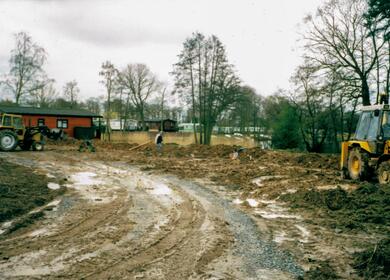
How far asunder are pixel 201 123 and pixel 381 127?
2840cm

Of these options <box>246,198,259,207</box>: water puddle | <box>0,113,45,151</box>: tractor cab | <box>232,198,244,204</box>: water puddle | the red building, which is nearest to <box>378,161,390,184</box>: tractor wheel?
<box>246,198,259,207</box>: water puddle

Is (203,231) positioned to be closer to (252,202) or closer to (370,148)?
(252,202)

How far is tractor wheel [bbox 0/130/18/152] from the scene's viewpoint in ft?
78.9

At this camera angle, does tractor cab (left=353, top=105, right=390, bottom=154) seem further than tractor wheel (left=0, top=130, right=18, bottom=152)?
No

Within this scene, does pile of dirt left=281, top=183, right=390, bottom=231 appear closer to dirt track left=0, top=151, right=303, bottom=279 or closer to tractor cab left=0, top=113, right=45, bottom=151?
dirt track left=0, top=151, right=303, bottom=279

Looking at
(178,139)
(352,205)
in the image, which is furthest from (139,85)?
(352,205)

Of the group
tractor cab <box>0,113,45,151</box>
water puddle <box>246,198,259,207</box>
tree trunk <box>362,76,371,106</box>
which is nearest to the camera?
water puddle <box>246,198,259,207</box>

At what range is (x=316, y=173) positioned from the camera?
56.9 ft

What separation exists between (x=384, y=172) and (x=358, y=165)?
5.76 feet

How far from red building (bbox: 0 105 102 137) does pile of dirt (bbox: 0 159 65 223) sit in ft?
87.9

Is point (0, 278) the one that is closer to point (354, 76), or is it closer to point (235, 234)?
point (235, 234)

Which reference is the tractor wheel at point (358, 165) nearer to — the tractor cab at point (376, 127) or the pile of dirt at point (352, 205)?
the tractor cab at point (376, 127)

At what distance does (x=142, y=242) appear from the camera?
285 inches

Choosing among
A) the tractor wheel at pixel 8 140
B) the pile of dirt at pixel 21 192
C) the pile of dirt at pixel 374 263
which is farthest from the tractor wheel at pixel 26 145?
the pile of dirt at pixel 374 263
